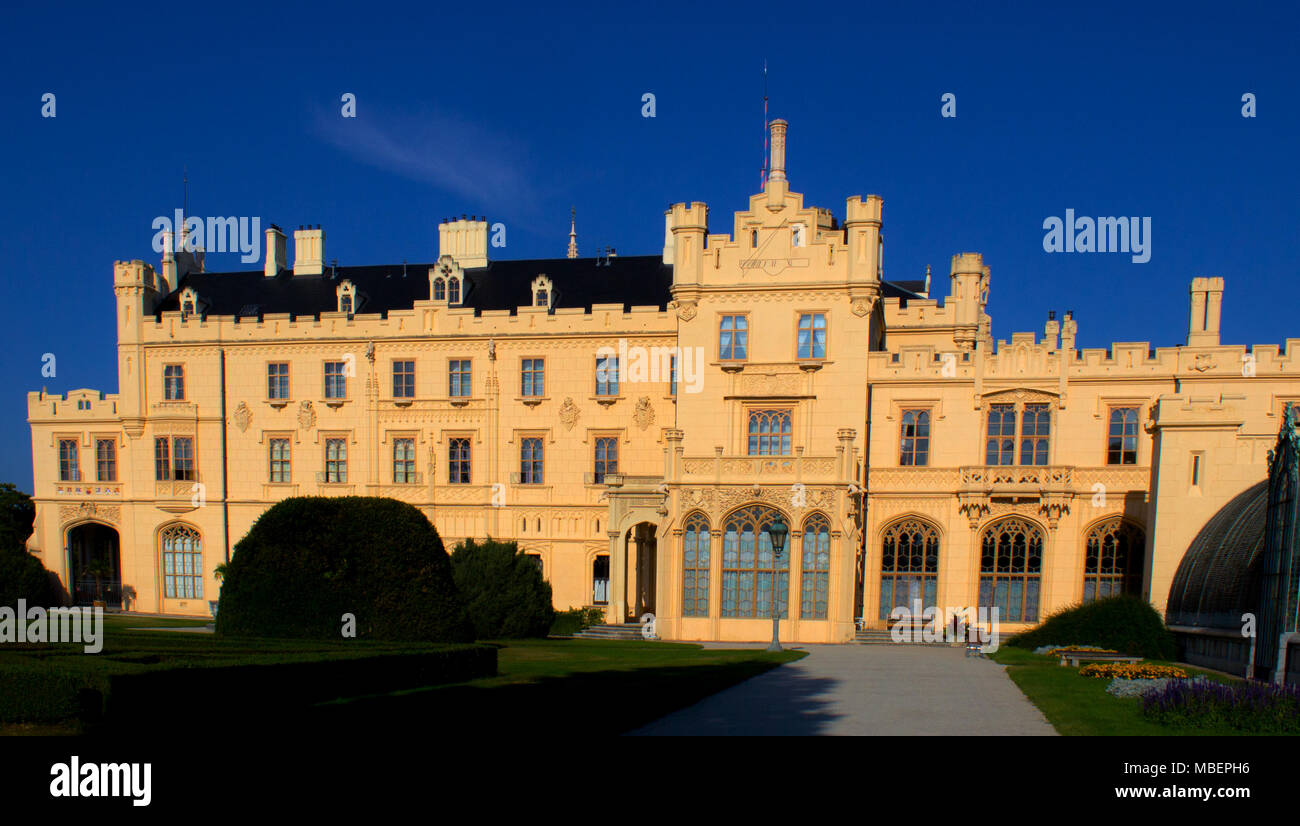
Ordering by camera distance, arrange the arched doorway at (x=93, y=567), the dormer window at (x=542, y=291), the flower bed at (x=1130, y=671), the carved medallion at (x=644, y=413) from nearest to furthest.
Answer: the flower bed at (x=1130, y=671), the carved medallion at (x=644, y=413), the dormer window at (x=542, y=291), the arched doorway at (x=93, y=567)

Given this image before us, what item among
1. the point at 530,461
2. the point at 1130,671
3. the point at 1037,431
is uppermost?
the point at 1037,431

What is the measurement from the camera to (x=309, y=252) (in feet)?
148

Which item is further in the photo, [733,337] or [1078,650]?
[733,337]

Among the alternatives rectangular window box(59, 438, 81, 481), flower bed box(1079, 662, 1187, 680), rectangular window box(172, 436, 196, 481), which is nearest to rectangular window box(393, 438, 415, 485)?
rectangular window box(172, 436, 196, 481)

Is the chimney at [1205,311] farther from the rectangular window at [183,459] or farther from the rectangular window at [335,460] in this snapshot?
the rectangular window at [183,459]

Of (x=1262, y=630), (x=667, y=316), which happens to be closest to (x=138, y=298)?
(x=667, y=316)

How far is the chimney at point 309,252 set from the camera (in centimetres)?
4494

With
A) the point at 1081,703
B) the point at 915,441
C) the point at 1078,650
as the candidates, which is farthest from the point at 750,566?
the point at 1081,703

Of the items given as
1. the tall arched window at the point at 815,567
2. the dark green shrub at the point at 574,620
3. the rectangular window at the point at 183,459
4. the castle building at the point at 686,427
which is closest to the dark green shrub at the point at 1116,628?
the castle building at the point at 686,427

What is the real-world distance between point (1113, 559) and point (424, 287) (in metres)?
31.0

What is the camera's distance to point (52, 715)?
1221cm

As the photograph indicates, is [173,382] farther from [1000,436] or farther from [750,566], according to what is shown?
[1000,436]

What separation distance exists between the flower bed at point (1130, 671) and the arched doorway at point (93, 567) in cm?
4044
